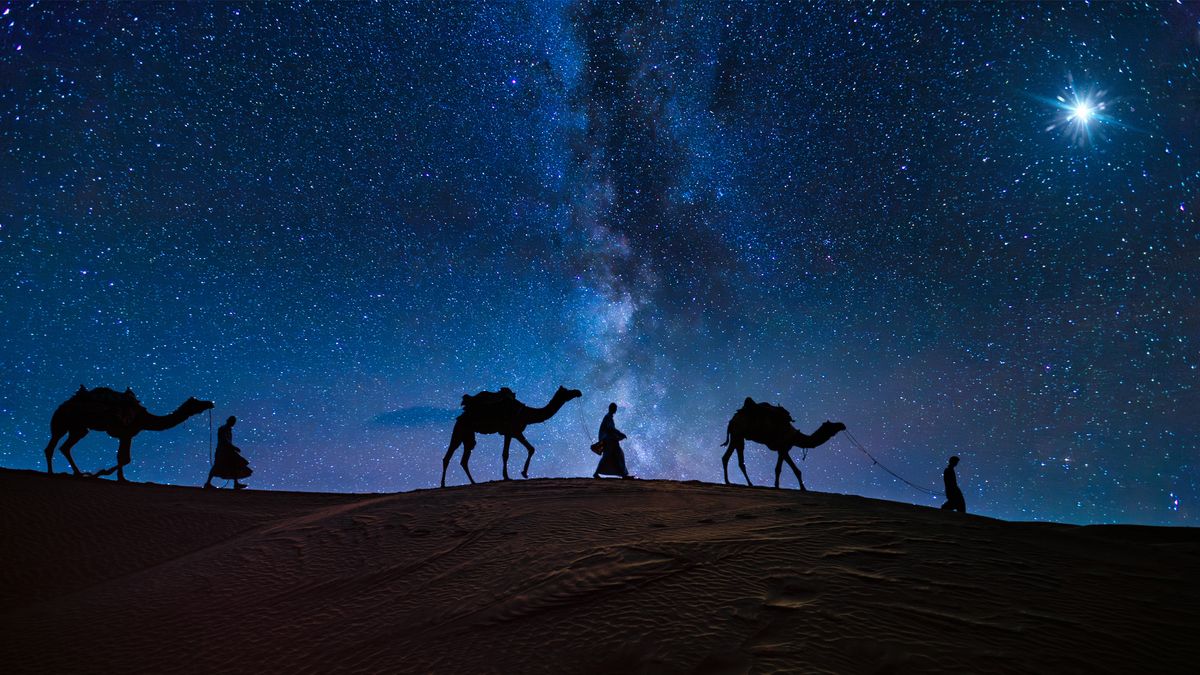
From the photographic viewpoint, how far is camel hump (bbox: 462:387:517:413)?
571 inches

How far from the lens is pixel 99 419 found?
12.8 m

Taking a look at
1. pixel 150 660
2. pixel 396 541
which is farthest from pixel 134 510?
pixel 150 660

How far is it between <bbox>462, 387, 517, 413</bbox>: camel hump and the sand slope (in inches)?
281

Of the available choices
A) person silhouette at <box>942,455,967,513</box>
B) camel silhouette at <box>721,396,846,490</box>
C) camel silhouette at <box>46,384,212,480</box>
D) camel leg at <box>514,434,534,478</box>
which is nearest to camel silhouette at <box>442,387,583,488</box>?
camel leg at <box>514,434,534,478</box>

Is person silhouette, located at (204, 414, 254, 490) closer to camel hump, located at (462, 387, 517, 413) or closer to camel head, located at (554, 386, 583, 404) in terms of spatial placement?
camel hump, located at (462, 387, 517, 413)

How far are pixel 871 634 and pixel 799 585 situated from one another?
764 mm

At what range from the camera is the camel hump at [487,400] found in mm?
14516

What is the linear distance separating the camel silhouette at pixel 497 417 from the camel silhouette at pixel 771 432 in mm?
5561

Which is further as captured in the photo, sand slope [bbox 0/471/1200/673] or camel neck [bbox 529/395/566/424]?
camel neck [bbox 529/395/566/424]

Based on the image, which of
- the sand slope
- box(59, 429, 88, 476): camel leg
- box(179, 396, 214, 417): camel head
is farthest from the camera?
box(179, 396, 214, 417): camel head

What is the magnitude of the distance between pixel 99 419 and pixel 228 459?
3109mm

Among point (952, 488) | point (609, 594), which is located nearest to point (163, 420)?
point (609, 594)

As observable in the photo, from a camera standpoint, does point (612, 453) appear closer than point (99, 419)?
No

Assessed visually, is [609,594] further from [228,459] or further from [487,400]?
[228,459]
